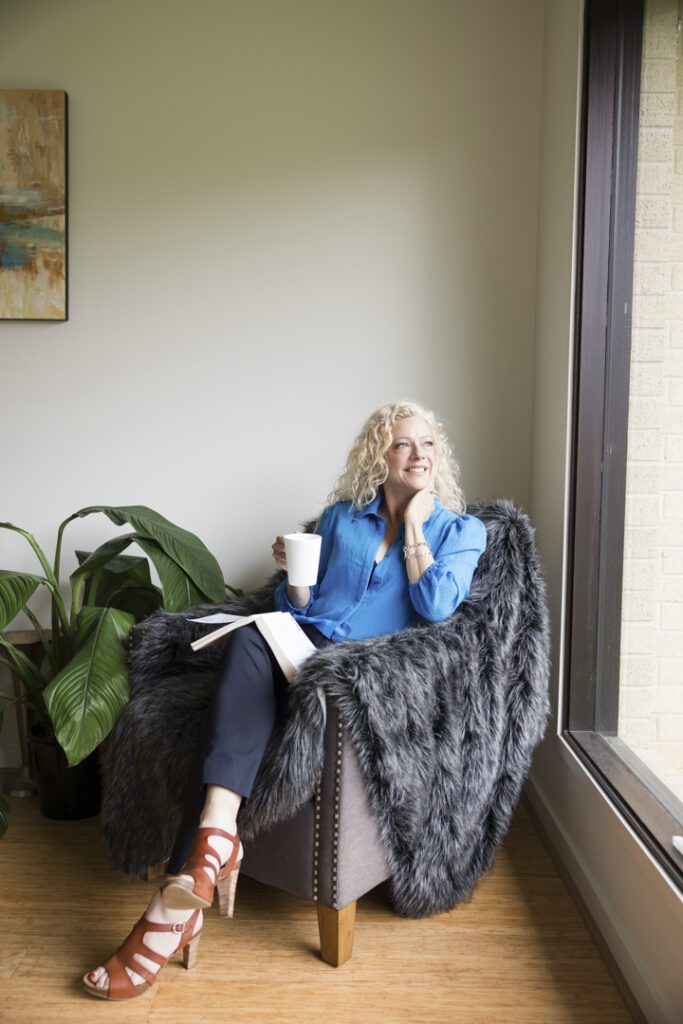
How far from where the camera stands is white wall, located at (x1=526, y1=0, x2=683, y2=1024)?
4.96 ft

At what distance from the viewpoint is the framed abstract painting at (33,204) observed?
2.54 metres

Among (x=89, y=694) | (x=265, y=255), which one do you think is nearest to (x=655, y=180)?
(x=265, y=255)

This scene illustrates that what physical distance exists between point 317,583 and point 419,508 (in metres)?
0.36

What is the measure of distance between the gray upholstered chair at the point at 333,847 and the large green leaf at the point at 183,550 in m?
0.68

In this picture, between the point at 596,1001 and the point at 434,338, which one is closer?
the point at 596,1001

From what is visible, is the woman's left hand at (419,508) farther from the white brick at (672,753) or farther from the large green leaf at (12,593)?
the large green leaf at (12,593)

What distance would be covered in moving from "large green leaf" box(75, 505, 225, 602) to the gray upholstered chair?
0.68 metres

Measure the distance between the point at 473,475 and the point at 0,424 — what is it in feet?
5.15

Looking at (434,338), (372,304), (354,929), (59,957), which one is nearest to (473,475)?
(434,338)

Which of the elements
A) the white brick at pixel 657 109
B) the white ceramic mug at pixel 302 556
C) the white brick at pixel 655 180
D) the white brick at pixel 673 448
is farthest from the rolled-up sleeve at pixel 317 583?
the white brick at pixel 657 109

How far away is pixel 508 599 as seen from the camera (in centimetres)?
197

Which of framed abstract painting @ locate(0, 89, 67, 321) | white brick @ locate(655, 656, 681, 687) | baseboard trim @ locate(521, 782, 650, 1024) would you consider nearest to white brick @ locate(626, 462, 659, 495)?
white brick @ locate(655, 656, 681, 687)

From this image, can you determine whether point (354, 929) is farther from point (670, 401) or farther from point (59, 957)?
point (670, 401)

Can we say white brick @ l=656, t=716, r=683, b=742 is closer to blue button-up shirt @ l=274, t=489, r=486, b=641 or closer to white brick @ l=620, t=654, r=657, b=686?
white brick @ l=620, t=654, r=657, b=686
